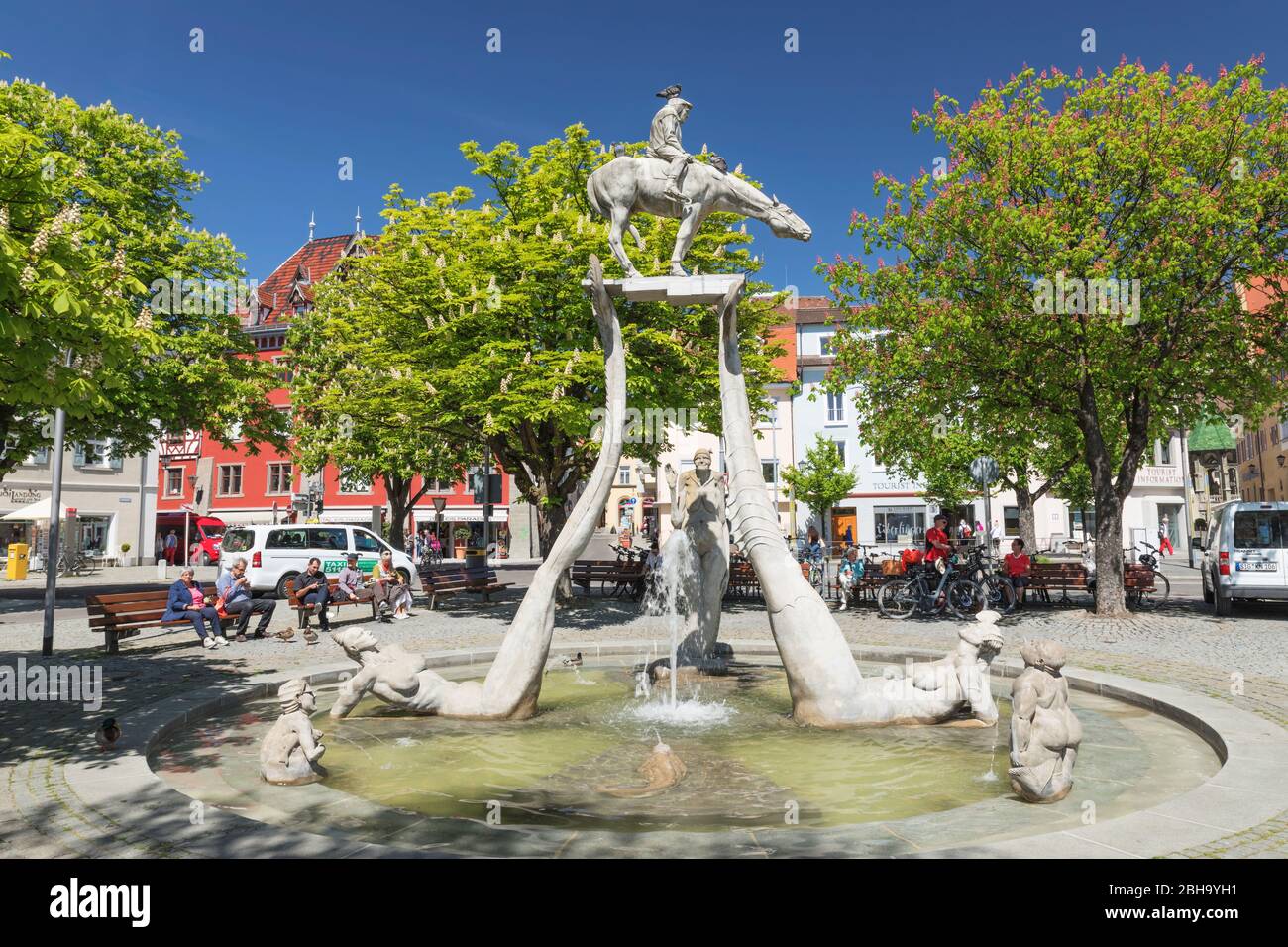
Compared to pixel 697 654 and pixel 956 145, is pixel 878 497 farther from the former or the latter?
pixel 697 654

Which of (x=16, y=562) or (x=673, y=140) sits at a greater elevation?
(x=673, y=140)

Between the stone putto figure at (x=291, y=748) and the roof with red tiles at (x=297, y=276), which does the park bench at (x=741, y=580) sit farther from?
the roof with red tiles at (x=297, y=276)

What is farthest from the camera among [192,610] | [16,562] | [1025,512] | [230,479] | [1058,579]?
[230,479]

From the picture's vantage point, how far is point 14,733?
730 centimetres

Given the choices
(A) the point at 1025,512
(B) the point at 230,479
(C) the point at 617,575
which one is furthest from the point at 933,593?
(B) the point at 230,479

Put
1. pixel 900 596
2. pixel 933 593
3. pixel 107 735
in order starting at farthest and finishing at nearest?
pixel 933 593 < pixel 900 596 < pixel 107 735

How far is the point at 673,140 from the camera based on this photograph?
916 centimetres

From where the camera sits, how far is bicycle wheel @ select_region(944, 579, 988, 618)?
57.4ft

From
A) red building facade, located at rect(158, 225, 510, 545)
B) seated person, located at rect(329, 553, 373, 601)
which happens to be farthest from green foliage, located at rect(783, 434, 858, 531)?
seated person, located at rect(329, 553, 373, 601)

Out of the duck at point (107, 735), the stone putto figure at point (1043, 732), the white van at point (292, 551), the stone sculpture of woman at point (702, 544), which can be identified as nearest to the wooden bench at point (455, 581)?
the white van at point (292, 551)

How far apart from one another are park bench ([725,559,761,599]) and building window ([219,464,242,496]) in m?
43.9

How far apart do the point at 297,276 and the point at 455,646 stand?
52.7 metres

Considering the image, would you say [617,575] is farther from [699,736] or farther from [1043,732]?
[1043,732]

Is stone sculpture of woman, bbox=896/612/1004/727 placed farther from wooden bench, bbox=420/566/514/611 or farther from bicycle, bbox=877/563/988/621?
wooden bench, bbox=420/566/514/611
